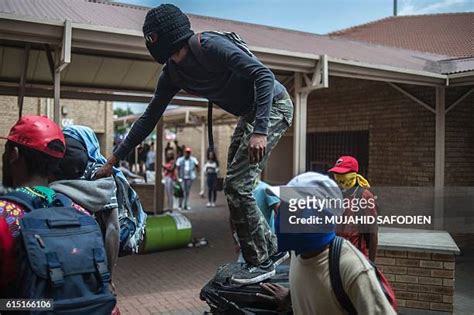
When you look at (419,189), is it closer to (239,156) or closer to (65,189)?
(239,156)

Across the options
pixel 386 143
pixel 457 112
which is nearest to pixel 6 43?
pixel 386 143

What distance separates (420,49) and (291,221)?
35.8 ft

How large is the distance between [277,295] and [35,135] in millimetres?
1372

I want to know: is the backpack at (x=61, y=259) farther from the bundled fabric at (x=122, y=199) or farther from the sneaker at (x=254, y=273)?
the sneaker at (x=254, y=273)

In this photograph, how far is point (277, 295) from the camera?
7.63 ft

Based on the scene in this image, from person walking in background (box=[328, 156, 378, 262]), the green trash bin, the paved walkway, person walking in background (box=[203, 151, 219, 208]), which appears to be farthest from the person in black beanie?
person walking in background (box=[203, 151, 219, 208])

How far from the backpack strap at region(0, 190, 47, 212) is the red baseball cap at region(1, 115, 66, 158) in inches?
7.5

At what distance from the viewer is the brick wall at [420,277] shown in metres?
4.70

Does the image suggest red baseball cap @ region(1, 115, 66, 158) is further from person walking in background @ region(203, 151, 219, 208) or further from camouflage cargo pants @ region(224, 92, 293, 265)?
person walking in background @ region(203, 151, 219, 208)

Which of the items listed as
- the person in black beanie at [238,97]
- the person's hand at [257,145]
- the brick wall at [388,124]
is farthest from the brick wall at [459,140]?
the person's hand at [257,145]

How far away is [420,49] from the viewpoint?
11.5 meters

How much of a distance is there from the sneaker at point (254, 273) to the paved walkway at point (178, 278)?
272 cm

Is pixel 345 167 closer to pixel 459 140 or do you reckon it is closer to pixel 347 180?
pixel 347 180

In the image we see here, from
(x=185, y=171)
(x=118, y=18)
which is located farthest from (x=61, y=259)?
(x=185, y=171)
